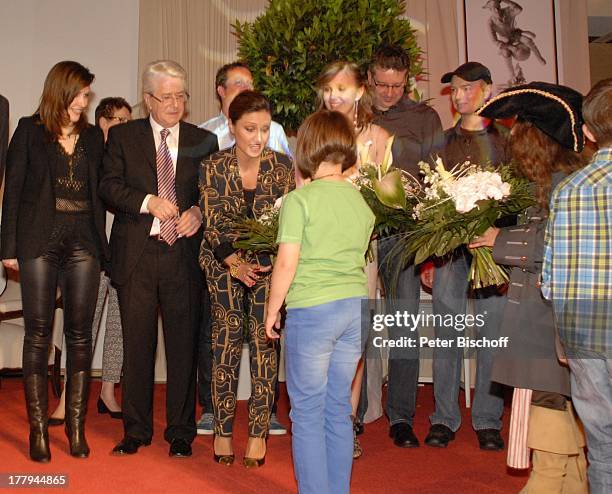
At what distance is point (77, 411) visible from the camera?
13.0 feet

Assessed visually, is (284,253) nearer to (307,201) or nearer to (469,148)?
(307,201)

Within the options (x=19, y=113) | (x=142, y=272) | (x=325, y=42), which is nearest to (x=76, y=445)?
(x=142, y=272)

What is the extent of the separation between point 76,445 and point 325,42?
2454 mm

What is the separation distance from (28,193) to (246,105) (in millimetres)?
1158

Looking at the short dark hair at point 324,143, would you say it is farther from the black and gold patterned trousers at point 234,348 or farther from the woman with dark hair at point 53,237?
the woman with dark hair at point 53,237

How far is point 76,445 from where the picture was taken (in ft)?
13.0

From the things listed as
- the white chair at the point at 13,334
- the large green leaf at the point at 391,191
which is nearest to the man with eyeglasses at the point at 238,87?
the large green leaf at the point at 391,191

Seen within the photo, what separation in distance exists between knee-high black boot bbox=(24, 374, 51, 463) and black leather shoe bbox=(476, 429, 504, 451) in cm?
221

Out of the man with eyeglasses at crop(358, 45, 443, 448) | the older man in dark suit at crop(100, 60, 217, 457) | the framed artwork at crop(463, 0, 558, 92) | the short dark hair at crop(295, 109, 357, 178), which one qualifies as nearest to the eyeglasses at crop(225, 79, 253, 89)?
the older man in dark suit at crop(100, 60, 217, 457)

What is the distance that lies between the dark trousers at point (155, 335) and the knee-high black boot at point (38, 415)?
41cm

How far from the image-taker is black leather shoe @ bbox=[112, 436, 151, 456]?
4027mm

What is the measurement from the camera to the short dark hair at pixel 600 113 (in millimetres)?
2496

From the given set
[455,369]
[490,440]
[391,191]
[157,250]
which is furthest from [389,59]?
[490,440]

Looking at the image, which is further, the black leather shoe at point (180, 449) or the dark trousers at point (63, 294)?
the black leather shoe at point (180, 449)
